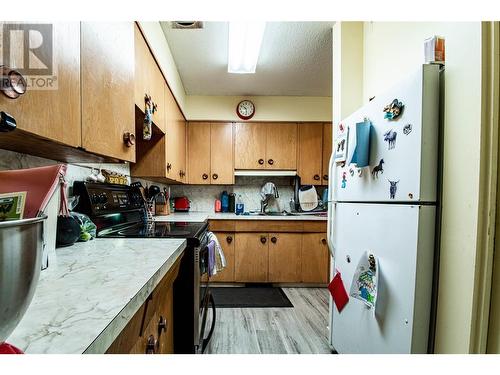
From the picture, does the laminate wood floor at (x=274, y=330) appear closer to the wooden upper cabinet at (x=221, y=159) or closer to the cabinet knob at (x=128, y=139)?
the cabinet knob at (x=128, y=139)

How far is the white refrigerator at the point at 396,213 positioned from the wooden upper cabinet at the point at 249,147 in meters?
1.88

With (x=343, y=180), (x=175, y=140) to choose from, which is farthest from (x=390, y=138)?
(x=175, y=140)

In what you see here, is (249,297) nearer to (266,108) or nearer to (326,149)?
(326,149)

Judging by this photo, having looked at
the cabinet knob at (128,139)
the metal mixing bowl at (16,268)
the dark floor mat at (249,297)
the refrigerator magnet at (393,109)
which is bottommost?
the dark floor mat at (249,297)

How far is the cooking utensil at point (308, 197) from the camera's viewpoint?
3254mm

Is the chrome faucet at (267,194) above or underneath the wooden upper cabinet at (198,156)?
underneath

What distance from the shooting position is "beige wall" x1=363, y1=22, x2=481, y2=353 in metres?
0.81

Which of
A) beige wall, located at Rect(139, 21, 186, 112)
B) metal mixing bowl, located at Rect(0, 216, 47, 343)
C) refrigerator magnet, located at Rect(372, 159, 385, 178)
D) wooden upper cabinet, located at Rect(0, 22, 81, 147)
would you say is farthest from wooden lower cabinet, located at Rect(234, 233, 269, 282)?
metal mixing bowl, located at Rect(0, 216, 47, 343)

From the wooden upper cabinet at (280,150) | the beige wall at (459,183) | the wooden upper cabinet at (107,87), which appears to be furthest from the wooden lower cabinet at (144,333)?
the wooden upper cabinet at (280,150)

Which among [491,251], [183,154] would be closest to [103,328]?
[491,251]

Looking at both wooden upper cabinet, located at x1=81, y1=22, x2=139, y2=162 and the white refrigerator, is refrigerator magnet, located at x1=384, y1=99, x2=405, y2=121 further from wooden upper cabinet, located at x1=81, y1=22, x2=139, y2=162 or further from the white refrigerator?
wooden upper cabinet, located at x1=81, y1=22, x2=139, y2=162

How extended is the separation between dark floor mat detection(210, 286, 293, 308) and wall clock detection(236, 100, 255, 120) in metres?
2.17

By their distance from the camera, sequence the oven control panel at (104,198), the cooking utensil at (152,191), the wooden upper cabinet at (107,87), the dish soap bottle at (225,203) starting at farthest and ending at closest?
the dish soap bottle at (225,203) < the cooking utensil at (152,191) < the oven control panel at (104,198) < the wooden upper cabinet at (107,87)
